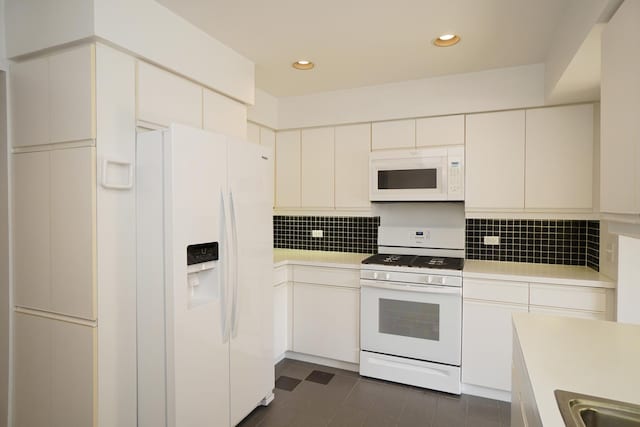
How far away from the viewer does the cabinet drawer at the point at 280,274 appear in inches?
117

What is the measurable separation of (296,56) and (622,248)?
7.83ft

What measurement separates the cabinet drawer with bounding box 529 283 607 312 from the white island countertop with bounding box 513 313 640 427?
0.88 meters

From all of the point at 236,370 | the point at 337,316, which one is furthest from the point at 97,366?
the point at 337,316

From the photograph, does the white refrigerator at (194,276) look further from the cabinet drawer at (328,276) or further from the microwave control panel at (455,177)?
the microwave control panel at (455,177)

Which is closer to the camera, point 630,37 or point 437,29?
point 630,37

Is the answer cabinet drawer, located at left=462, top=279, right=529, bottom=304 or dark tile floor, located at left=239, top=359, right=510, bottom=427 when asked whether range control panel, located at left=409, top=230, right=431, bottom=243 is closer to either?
cabinet drawer, located at left=462, top=279, right=529, bottom=304

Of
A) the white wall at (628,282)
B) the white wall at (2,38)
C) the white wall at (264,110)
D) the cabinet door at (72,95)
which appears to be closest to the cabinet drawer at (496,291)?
the white wall at (628,282)

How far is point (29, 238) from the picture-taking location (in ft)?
6.15

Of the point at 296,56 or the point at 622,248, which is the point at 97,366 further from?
the point at 622,248

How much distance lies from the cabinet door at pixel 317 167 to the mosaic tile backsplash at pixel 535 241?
1301 millimetres

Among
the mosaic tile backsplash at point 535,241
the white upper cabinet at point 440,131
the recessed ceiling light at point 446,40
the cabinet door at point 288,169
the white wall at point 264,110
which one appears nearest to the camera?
the recessed ceiling light at point 446,40

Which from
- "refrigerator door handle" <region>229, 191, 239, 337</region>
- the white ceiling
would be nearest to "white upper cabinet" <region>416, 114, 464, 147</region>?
the white ceiling

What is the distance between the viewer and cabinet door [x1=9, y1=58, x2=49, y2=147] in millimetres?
1793

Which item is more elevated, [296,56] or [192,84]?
[296,56]
